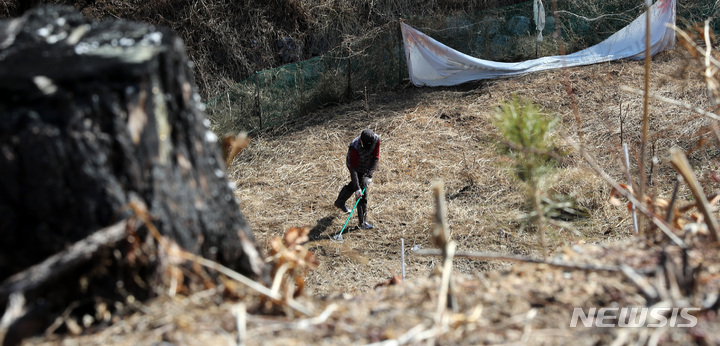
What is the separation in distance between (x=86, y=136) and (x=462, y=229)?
19.7 ft

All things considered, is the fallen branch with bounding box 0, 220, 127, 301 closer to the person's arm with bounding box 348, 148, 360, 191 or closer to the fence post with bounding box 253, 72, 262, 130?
the person's arm with bounding box 348, 148, 360, 191

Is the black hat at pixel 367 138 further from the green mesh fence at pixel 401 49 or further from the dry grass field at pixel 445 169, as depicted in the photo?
the green mesh fence at pixel 401 49

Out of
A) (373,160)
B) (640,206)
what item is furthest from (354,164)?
(640,206)

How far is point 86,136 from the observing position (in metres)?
1.55

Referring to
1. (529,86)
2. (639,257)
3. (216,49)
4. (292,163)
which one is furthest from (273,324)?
(216,49)

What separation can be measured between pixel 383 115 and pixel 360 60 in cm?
190

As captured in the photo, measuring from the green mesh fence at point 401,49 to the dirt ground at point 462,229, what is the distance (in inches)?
20.0

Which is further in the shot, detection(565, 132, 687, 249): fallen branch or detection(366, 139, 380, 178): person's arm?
detection(366, 139, 380, 178): person's arm

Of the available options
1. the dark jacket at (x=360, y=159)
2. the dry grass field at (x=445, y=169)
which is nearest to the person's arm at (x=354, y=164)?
the dark jacket at (x=360, y=159)

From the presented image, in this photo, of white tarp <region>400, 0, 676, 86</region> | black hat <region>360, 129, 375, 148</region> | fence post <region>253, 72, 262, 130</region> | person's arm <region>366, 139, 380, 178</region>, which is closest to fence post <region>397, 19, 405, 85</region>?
white tarp <region>400, 0, 676, 86</region>

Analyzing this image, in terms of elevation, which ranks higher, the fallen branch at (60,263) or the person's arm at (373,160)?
the fallen branch at (60,263)

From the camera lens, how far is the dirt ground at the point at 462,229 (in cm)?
166

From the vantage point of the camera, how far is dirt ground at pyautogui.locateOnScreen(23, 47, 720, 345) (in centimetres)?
166

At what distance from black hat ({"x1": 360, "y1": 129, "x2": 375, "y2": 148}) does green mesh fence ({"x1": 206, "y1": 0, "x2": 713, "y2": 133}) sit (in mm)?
4445
